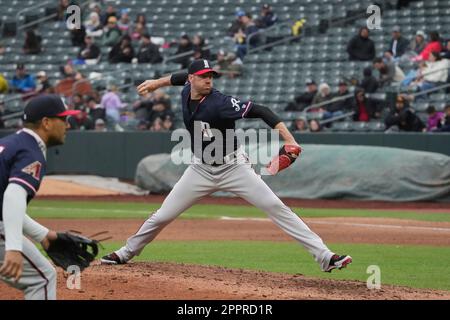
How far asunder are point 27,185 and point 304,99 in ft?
56.4

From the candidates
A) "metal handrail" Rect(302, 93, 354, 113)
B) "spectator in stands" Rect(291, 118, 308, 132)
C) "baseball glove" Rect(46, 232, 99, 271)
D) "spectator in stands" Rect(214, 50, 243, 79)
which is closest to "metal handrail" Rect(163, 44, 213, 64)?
"spectator in stands" Rect(214, 50, 243, 79)

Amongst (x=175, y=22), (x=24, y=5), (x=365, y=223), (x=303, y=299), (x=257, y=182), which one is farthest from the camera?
(x=24, y=5)

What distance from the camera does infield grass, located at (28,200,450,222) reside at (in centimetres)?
1706

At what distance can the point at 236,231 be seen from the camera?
1474cm

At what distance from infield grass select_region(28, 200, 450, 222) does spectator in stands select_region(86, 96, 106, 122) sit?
4619mm

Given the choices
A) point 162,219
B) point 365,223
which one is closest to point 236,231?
point 365,223

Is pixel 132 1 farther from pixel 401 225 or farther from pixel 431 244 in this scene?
pixel 431 244

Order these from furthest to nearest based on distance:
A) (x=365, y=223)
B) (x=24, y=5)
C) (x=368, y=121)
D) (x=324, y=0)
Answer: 1. (x=24, y=5)
2. (x=324, y=0)
3. (x=368, y=121)
4. (x=365, y=223)

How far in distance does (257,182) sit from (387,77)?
527 inches

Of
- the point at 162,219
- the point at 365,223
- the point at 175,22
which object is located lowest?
the point at 365,223

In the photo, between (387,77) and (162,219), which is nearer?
(162,219)

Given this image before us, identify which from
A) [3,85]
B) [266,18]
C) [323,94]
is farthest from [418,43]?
[3,85]

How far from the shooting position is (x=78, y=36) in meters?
28.1

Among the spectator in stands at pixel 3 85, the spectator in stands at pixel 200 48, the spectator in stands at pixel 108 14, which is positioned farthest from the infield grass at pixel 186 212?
the spectator in stands at pixel 108 14
